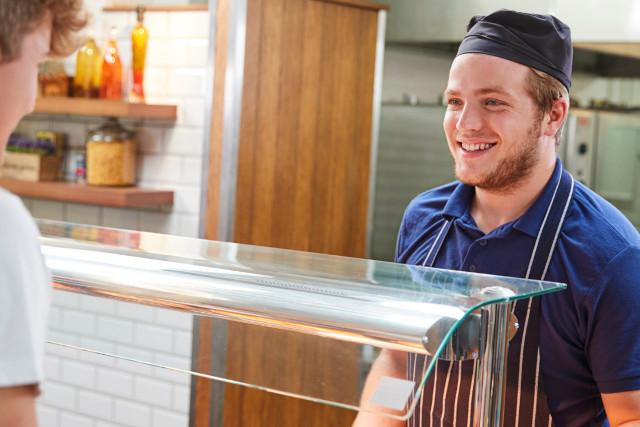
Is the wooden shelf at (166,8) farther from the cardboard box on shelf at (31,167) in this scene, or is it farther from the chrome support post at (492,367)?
the chrome support post at (492,367)

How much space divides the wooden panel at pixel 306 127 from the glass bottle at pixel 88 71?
0.72 metres

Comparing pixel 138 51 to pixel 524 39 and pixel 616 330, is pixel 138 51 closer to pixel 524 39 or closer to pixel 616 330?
pixel 524 39

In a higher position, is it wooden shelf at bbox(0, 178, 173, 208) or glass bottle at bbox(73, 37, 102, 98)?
glass bottle at bbox(73, 37, 102, 98)

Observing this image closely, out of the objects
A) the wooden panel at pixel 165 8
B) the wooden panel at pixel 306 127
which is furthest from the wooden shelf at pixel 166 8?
the wooden panel at pixel 306 127

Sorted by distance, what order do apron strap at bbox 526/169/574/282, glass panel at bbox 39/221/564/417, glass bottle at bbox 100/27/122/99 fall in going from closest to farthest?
glass panel at bbox 39/221/564/417
apron strap at bbox 526/169/574/282
glass bottle at bbox 100/27/122/99

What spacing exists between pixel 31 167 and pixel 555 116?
112 inches

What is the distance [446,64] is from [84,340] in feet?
11.9

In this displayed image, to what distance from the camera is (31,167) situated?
4.14m

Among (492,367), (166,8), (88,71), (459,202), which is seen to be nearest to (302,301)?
(492,367)

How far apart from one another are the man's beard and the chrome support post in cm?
69

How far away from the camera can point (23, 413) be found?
824mm

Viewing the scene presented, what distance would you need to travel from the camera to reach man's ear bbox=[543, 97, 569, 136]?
1.86 m

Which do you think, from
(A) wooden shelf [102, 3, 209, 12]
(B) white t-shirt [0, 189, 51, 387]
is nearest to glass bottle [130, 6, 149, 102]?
(A) wooden shelf [102, 3, 209, 12]

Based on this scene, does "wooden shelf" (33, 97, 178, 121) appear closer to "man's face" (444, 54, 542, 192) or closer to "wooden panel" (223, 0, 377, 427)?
"wooden panel" (223, 0, 377, 427)
